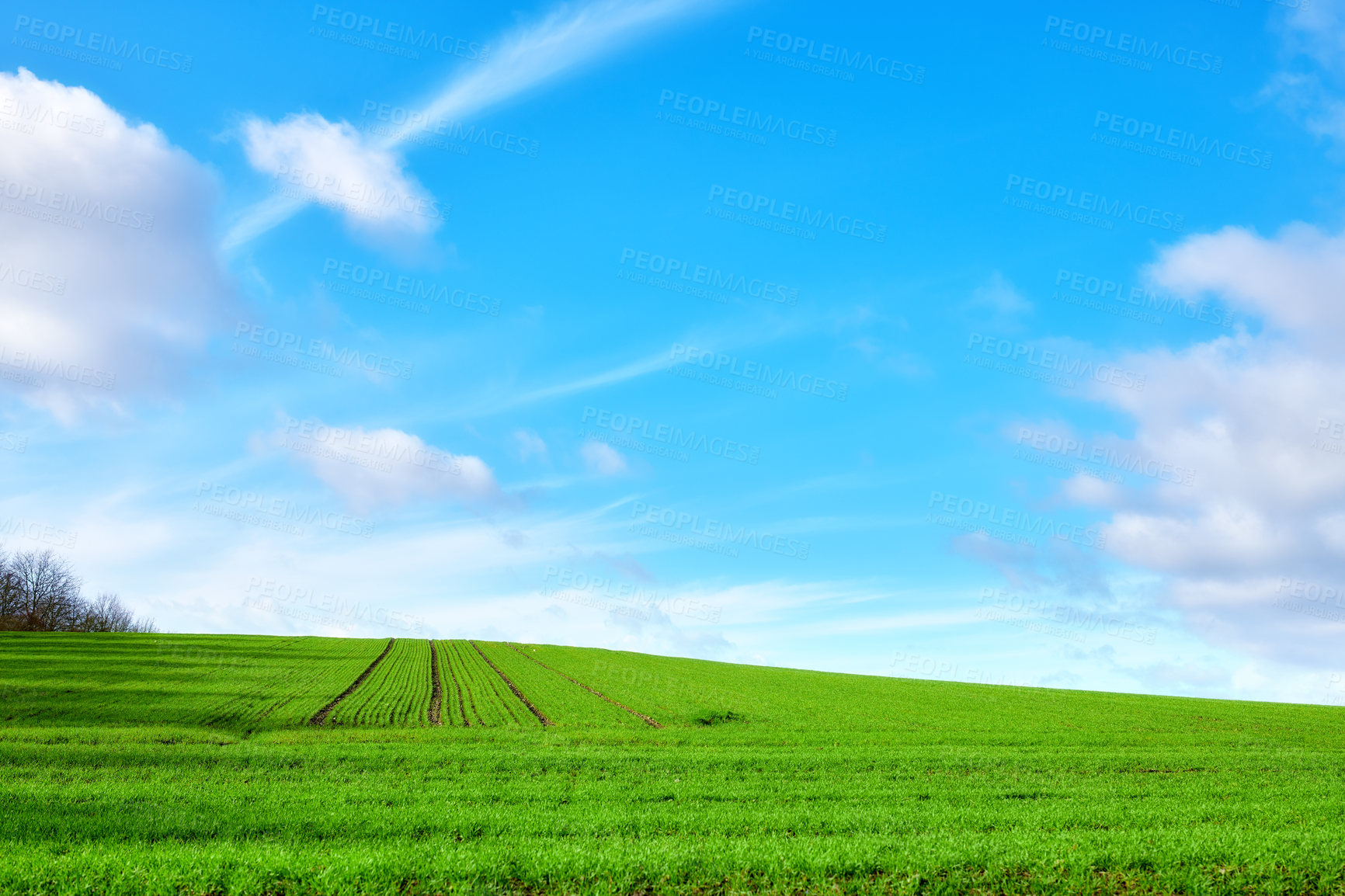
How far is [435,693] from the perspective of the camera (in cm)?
4800

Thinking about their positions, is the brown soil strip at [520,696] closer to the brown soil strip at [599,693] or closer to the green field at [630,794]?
the green field at [630,794]

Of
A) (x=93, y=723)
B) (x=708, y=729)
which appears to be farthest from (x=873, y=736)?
(x=93, y=723)

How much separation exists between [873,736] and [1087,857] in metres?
23.5

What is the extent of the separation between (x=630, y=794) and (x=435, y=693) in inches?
1321

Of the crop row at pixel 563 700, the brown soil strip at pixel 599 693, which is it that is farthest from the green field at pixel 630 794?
the brown soil strip at pixel 599 693

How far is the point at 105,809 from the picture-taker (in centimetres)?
1591

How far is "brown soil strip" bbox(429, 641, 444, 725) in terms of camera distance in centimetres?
3759

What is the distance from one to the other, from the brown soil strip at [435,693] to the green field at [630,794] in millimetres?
462

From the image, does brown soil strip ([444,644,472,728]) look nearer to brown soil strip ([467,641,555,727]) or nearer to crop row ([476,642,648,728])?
brown soil strip ([467,641,555,727])

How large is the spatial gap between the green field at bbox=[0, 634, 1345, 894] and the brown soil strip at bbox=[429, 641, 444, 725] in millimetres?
462

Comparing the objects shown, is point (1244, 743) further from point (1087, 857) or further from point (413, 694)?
point (413, 694)

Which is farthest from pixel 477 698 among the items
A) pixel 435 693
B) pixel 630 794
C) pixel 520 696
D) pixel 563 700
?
pixel 630 794

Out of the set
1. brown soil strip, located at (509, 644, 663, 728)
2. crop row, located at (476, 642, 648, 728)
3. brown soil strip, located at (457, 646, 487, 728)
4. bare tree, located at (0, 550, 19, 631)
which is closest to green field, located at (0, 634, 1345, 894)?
crop row, located at (476, 642, 648, 728)

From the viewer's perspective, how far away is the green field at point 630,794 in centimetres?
1120
